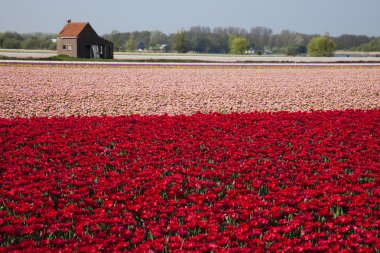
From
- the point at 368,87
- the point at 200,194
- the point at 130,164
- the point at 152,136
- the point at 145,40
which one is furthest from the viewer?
the point at 145,40

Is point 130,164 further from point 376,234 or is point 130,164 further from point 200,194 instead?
point 376,234

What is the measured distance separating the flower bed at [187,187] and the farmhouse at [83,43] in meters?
52.8

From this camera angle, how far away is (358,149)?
8.23 meters

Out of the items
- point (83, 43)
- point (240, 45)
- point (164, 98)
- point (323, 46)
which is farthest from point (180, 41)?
point (164, 98)

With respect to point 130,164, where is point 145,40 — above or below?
above

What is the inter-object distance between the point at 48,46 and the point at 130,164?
116499mm

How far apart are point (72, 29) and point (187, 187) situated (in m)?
61.1

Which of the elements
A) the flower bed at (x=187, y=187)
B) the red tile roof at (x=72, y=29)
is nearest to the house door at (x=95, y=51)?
the red tile roof at (x=72, y=29)

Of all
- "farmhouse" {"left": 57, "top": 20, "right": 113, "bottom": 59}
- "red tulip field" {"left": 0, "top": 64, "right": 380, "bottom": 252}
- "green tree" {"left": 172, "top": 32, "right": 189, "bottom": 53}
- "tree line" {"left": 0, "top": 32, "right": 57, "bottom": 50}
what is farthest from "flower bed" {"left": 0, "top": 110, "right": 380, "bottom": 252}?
"tree line" {"left": 0, "top": 32, "right": 57, "bottom": 50}

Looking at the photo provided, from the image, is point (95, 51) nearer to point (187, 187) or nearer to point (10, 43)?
point (187, 187)

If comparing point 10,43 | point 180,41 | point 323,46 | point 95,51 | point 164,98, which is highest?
point 180,41

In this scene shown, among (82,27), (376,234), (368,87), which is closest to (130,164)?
(376,234)

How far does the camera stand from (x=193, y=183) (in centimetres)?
609

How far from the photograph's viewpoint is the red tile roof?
200 feet
